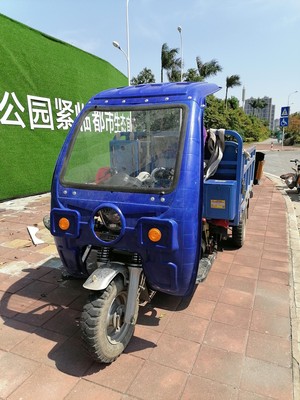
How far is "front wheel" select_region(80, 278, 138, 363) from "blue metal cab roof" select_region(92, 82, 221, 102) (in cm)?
161

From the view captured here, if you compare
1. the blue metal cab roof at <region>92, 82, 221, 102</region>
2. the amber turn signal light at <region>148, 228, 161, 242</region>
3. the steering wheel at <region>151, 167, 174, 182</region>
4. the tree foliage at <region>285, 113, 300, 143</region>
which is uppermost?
the blue metal cab roof at <region>92, 82, 221, 102</region>

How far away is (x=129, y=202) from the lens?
8.51 ft

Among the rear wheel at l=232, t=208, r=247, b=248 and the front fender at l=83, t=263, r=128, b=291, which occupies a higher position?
the front fender at l=83, t=263, r=128, b=291

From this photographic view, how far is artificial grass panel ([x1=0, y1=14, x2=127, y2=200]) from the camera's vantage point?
7.61 metres

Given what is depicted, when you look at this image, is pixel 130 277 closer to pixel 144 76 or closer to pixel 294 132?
pixel 144 76

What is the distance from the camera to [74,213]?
107 inches

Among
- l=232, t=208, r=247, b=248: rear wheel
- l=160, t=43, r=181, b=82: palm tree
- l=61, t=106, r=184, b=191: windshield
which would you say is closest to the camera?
l=61, t=106, r=184, b=191: windshield

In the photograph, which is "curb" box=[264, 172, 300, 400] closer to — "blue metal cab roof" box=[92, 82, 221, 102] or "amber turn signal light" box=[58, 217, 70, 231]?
"amber turn signal light" box=[58, 217, 70, 231]

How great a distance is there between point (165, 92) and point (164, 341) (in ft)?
7.22

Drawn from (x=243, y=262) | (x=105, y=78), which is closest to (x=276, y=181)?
(x=105, y=78)

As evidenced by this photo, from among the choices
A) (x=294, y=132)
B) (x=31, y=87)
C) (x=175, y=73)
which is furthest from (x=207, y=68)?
(x=31, y=87)

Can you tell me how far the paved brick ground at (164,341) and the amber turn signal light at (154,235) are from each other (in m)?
1.02

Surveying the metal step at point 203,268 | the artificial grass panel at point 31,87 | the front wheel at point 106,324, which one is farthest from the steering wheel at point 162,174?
the artificial grass panel at point 31,87

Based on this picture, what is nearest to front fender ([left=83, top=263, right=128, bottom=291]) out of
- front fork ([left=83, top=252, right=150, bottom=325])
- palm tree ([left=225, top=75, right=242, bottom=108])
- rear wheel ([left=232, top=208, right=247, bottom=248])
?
front fork ([left=83, top=252, right=150, bottom=325])
